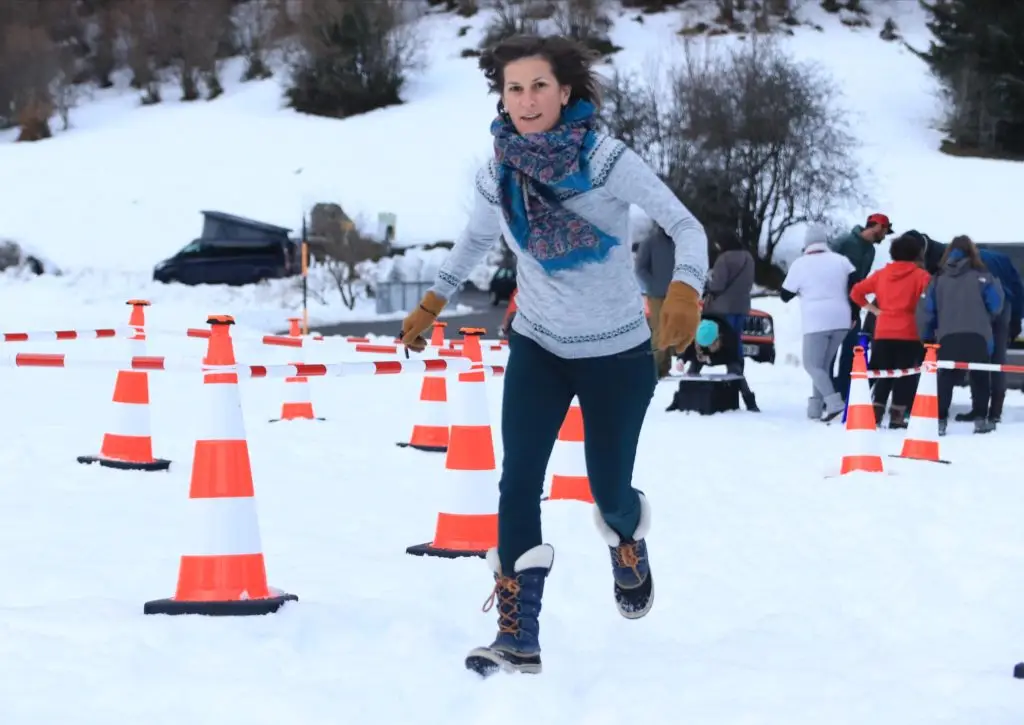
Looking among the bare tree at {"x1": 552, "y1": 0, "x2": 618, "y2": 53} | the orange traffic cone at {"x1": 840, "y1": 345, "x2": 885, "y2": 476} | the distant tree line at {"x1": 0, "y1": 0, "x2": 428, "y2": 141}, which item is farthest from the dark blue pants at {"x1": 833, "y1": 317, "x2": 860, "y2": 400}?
the distant tree line at {"x1": 0, "y1": 0, "x2": 428, "y2": 141}

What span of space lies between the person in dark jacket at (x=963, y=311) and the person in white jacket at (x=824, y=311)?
26.4 inches

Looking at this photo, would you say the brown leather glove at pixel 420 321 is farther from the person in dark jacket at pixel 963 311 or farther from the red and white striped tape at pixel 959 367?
the person in dark jacket at pixel 963 311

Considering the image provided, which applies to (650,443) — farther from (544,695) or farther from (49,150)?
(49,150)

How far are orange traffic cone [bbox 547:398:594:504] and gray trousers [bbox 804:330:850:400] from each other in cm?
545

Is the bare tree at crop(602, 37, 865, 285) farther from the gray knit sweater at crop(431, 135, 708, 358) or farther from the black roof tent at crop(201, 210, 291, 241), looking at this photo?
the gray knit sweater at crop(431, 135, 708, 358)

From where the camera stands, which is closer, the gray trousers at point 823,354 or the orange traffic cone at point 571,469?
the orange traffic cone at point 571,469

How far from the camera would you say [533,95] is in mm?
3941

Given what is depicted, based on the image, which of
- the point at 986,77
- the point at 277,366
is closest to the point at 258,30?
the point at 986,77

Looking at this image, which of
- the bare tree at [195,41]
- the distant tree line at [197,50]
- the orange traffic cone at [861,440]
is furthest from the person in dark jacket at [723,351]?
the bare tree at [195,41]

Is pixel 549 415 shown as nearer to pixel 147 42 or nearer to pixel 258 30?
pixel 147 42

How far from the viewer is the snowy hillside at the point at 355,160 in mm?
42312

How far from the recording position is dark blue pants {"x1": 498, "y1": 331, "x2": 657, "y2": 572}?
401cm

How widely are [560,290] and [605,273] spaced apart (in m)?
0.13

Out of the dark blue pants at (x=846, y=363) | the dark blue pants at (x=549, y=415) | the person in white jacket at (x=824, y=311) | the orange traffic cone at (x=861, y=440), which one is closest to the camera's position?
the dark blue pants at (x=549, y=415)
